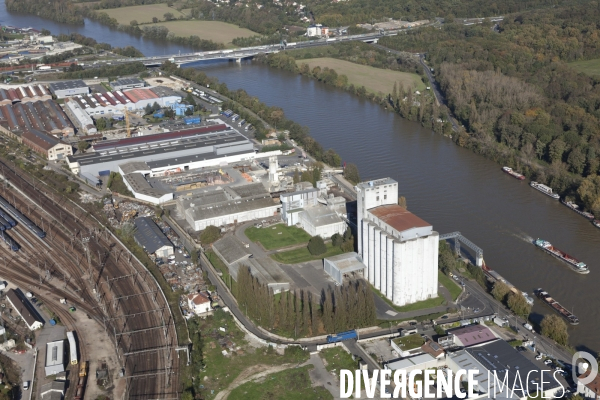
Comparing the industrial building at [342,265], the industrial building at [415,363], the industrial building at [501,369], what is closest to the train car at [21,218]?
the industrial building at [342,265]

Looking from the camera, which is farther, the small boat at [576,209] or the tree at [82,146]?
the tree at [82,146]

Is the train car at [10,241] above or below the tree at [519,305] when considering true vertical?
above

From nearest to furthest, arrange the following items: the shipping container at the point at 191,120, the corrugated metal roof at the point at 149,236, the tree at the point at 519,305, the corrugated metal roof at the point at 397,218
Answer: the tree at the point at 519,305 < the corrugated metal roof at the point at 397,218 < the corrugated metal roof at the point at 149,236 < the shipping container at the point at 191,120

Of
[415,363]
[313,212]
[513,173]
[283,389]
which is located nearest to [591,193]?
[513,173]

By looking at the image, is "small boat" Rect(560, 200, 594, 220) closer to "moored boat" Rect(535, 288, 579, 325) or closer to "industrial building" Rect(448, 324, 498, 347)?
"moored boat" Rect(535, 288, 579, 325)

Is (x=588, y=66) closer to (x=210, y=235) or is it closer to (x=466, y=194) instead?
(x=466, y=194)

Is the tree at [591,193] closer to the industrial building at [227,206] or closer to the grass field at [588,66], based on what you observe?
the industrial building at [227,206]
